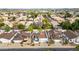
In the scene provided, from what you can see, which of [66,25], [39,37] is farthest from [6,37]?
[66,25]

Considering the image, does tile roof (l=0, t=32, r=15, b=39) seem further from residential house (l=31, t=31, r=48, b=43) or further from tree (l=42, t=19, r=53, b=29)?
tree (l=42, t=19, r=53, b=29)

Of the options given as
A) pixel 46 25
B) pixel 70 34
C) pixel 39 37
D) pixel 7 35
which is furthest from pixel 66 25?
pixel 7 35

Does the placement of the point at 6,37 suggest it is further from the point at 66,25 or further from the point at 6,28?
the point at 66,25

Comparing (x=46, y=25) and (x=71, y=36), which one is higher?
(x=46, y=25)

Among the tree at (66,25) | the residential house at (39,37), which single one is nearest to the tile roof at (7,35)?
the residential house at (39,37)

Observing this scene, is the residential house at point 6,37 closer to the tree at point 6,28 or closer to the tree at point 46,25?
the tree at point 6,28

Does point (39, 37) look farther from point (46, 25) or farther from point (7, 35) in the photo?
point (7, 35)

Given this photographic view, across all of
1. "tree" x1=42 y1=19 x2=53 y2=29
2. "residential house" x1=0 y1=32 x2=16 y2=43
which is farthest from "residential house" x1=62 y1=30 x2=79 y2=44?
"residential house" x1=0 y1=32 x2=16 y2=43

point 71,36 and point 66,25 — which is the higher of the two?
point 66,25

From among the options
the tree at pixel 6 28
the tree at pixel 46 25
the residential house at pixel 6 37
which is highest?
the tree at pixel 46 25
